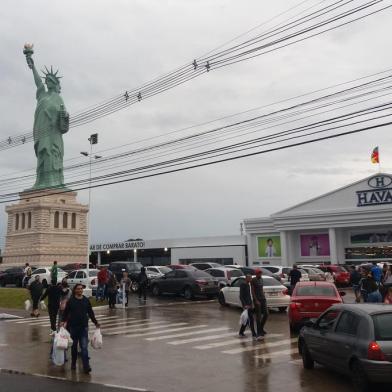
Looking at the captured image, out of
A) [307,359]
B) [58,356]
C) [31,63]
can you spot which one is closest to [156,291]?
[58,356]

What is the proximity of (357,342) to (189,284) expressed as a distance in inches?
748

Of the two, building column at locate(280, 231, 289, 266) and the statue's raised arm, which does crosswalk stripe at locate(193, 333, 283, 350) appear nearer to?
building column at locate(280, 231, 289, 266)

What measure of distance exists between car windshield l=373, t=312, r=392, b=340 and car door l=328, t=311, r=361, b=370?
1.12ft

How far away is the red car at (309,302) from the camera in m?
14.8

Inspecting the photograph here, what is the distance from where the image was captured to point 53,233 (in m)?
60.4

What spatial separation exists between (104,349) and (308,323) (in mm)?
5613

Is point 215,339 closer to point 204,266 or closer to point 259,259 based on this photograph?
point 204,266

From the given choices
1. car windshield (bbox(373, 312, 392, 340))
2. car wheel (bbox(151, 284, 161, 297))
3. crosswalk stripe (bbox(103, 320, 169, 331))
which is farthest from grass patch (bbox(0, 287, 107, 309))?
car windshield (bbox(373, 312, 392, 340))

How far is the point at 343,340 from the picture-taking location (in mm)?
8391

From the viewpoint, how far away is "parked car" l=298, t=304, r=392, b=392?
745 cm

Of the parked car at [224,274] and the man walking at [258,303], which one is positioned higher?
the parked car at [224,274]

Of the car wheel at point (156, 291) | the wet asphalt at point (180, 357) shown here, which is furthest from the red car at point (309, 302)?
the car wheel at point (156, 291)

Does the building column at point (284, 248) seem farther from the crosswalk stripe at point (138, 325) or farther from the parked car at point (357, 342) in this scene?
the parked car at point (357, 342)

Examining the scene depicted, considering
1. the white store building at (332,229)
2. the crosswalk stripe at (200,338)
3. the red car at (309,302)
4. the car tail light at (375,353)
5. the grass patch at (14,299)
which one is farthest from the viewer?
the white store building at (332,229)
